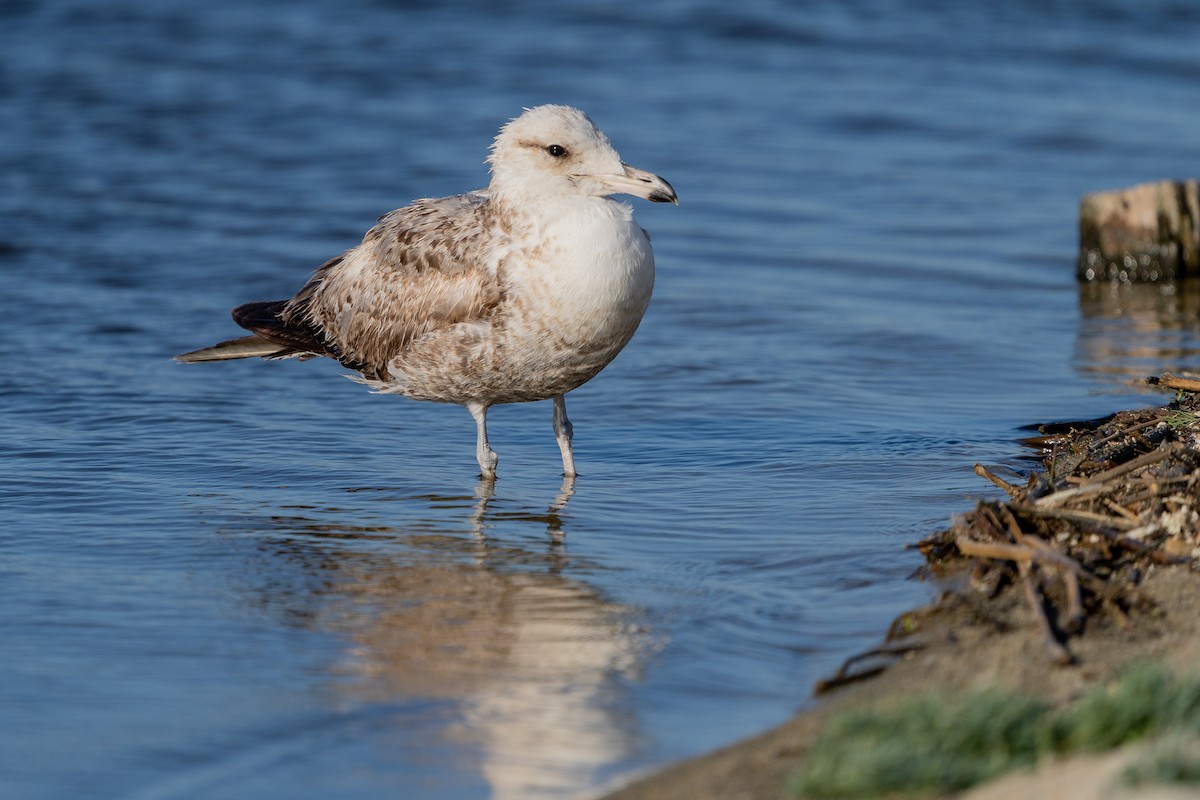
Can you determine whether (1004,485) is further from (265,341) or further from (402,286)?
(265,341)

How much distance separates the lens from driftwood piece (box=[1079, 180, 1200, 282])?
1104cm

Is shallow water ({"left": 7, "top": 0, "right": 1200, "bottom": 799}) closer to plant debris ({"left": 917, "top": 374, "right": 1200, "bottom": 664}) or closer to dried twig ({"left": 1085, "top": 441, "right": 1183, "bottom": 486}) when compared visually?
plant debris ({"left": 917, "top": 374, "right": 1200, "bottom": 664})

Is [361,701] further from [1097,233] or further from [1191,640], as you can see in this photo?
[1097,233]

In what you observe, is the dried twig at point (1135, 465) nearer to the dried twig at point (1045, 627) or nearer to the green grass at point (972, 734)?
the dried twig at point (1045, 627)

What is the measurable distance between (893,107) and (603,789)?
13.4m

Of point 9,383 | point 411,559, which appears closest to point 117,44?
point 9,383

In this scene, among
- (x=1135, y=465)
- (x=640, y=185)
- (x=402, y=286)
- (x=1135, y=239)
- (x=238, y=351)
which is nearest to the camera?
(x=1135, y=465)

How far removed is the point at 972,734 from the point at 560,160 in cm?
357

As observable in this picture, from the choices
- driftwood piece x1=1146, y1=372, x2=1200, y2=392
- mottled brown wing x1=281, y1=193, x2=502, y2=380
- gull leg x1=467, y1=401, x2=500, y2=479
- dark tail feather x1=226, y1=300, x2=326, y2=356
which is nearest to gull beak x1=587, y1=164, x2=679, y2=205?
mottled brown wing x1=281, y1=193, x2=502, y2=380

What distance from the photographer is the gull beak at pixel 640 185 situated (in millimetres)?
6281

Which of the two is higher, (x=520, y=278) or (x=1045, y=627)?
(x=520, y=278)

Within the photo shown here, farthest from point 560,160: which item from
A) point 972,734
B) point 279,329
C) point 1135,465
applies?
point 972,734

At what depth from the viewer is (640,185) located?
638 centimetres

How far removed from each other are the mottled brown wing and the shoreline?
7.64 ft
